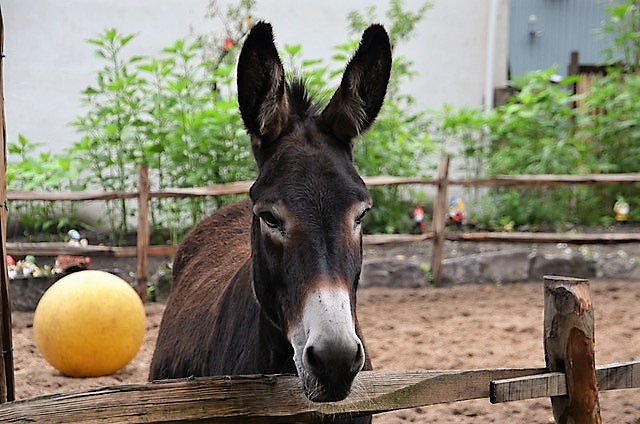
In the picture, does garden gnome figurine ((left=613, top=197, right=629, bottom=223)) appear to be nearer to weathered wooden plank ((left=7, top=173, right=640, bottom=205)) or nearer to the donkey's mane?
weathered wooden plank ((left=7, top=173, right=640, bottom=205))

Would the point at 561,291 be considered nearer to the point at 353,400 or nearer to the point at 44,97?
the point at 353,400

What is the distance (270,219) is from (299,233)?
0.14 m

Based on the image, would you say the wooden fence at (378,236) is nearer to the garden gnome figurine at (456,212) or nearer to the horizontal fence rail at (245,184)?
the horizontal fence rail at (245,184)

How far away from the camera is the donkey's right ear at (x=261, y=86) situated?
2.30m

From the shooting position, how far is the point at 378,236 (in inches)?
339

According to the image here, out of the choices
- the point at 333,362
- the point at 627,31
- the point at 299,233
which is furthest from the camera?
the point at 627,31

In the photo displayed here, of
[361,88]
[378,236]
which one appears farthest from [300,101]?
[378,236]

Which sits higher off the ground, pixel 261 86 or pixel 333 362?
pixel 261 86

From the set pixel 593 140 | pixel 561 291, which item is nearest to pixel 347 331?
pixel 561 291

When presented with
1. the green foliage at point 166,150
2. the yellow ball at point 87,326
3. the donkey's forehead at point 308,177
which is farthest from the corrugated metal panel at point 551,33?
the donkey's forehead at point 308,177

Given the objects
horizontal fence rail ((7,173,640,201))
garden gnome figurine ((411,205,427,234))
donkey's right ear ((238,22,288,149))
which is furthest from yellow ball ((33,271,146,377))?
garden gnome figurine ((411,205,427,234))

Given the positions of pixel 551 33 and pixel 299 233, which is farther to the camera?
pixel 551 33

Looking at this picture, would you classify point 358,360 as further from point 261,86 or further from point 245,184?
point 245,184

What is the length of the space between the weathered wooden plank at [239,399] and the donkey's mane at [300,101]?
0.91 meters
